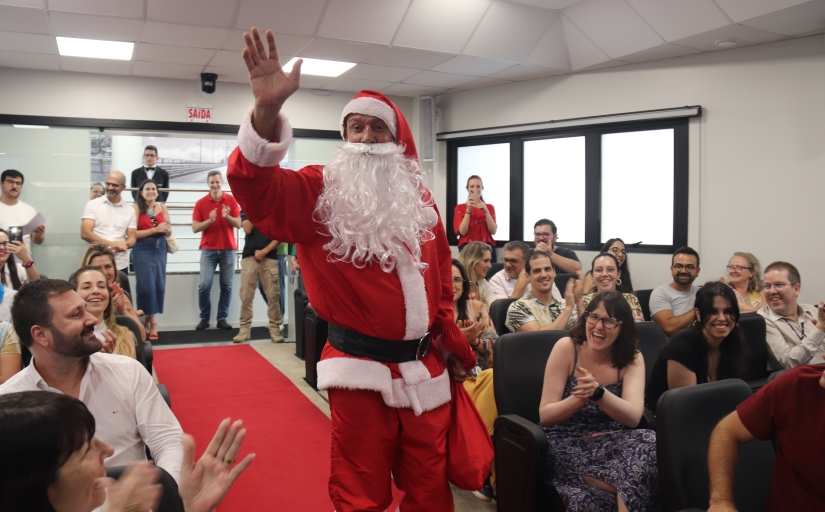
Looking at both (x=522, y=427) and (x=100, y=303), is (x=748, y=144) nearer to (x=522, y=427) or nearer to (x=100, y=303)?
(x=522, y=427)

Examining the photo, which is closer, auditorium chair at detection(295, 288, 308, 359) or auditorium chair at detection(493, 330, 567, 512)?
auditorium chair at detection(493, 330, 567, 512)

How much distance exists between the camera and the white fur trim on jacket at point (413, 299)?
1.89 metres

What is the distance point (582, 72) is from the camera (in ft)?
20.7

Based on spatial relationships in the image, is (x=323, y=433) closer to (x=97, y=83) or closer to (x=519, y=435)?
(x=519, y=435)

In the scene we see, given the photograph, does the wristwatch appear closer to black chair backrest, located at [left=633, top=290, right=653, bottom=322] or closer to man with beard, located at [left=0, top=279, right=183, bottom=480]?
man with beard, located at [left=0, top=279, right=183, bottom=480]

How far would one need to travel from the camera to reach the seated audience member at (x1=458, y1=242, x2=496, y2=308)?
403 cm

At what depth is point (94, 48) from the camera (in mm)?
5664

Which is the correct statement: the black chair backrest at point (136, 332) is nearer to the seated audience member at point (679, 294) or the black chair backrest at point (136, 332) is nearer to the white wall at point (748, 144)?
the seated audience member at point (679, 294)

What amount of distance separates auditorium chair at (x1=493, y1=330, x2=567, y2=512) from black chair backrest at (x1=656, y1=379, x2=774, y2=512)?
46cm

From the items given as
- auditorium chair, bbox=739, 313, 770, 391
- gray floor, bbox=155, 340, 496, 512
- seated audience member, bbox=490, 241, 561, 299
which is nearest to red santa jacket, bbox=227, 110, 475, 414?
gray floor, bbox=155, 340, 496, 512

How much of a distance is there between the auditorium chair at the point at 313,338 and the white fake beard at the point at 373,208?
7.71 ft

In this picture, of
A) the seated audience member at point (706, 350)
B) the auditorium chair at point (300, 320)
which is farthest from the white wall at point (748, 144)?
the auditorium chair at point (300, 320)

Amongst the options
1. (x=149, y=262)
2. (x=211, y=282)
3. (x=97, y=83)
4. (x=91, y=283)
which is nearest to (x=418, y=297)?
(x=91, y=283)

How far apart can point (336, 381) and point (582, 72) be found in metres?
5.28
